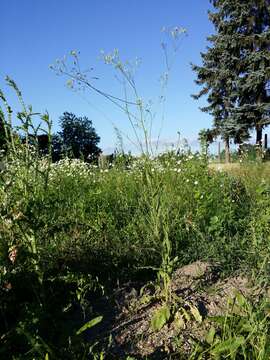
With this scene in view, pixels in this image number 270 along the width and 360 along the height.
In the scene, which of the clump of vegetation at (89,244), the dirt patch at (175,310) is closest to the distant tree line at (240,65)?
the clump of vegetation at (89,244)

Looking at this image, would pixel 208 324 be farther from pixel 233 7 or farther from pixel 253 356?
pixel 233 7

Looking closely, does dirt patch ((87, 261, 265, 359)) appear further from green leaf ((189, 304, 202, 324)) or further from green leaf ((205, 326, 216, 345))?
green leaf ((205, 326, 216, 345))

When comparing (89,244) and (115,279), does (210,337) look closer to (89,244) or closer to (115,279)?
(115,279)

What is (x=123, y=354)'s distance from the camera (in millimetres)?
2230

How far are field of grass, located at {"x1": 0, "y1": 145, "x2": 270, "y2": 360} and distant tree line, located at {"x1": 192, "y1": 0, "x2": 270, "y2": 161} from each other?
1944 cm

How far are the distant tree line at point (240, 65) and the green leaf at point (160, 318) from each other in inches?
833

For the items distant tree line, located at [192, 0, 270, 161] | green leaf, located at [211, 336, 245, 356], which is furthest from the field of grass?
distant tree line, located at [192, 0, 270, 161]

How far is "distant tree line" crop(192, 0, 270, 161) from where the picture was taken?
74.2ft

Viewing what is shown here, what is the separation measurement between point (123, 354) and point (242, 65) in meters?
23.5

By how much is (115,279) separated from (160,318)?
2.65 ft

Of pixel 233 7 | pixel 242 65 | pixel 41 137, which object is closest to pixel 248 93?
pixel 242 65

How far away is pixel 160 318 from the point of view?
2402mm

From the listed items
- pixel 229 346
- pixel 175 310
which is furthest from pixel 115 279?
pixel 229 346

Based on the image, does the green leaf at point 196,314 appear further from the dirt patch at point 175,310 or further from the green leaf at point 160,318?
the green leaf at point 160,318
